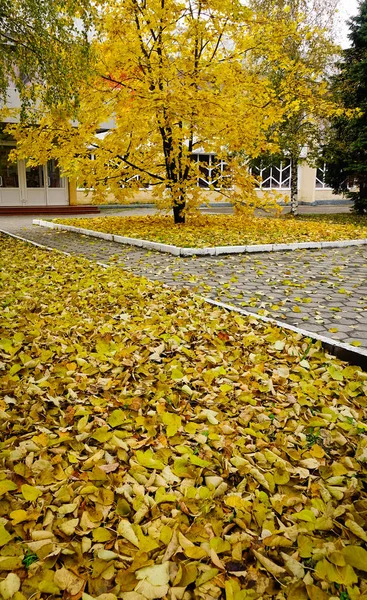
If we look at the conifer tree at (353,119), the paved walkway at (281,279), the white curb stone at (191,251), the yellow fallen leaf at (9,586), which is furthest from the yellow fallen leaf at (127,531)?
the conifer tree at (353,119)

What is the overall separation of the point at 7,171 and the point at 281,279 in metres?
19.2

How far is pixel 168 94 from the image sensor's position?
10273 mm

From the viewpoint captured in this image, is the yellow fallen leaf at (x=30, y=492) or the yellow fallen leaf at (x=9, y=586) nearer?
the yellow fallen leaf at (x=9, y=586)

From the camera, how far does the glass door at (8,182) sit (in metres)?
22.0

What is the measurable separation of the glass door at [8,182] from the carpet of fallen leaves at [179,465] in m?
19.7

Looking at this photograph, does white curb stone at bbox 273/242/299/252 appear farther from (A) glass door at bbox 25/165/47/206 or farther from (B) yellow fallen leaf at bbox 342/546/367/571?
(A) glass door at bbox 25/165/47/206

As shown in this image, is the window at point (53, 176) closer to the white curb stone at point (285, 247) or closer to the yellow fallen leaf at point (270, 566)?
the white curb stone at point (285, 247)

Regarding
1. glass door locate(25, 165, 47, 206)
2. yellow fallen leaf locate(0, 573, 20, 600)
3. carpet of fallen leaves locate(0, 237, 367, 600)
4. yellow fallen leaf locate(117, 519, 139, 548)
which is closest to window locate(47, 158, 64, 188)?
glass door locate(25, 165, 47, 206)

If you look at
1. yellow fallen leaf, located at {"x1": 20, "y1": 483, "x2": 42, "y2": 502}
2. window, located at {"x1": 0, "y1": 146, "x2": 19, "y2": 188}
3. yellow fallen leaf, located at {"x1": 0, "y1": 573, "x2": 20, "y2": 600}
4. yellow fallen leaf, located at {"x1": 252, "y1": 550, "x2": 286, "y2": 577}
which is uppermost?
window, located at {"x1": 0, "y1": 146, "x2": 19, "y2": 188}

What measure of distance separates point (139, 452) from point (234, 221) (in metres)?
12.2

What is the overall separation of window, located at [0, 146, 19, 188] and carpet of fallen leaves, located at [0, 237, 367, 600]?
19.9 m

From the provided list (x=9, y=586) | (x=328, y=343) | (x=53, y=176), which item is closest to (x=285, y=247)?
(x=328, y=343)

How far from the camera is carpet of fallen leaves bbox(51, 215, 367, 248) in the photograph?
10.0m

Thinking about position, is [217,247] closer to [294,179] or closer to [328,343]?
[328,343]
